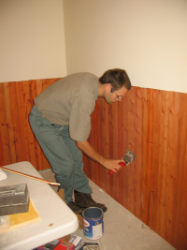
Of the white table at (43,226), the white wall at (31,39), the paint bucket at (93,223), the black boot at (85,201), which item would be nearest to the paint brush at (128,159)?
the paint bucket at (93,223)

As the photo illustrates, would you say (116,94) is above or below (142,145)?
above

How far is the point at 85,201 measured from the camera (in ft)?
7.07

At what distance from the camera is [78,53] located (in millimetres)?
2482

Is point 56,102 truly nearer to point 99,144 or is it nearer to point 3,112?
point 99,144

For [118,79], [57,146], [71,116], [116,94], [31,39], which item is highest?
[31,39]

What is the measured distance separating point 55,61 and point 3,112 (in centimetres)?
83

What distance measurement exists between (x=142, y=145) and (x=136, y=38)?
0.79m

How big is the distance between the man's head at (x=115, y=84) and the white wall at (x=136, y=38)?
9 cm

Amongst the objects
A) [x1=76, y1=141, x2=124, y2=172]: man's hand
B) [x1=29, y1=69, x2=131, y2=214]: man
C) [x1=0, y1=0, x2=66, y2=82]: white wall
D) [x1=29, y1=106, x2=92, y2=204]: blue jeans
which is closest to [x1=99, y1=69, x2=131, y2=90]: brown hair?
[x1=29, y1=69, x2=131, y2=214]: man

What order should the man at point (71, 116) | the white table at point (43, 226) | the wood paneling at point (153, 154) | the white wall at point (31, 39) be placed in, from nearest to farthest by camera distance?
the white table at point (43, 226) → the wood paneling at point (153, 154) → the man at point (71, 116) → the white wall at point (31, 39)

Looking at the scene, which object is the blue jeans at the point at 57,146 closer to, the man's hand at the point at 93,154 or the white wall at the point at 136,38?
the man's hand at the point at 93,154

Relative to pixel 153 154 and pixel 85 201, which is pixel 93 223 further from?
pixel 153 154

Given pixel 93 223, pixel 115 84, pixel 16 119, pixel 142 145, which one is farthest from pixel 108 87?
pixel 16 119

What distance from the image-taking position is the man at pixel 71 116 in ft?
5.43
